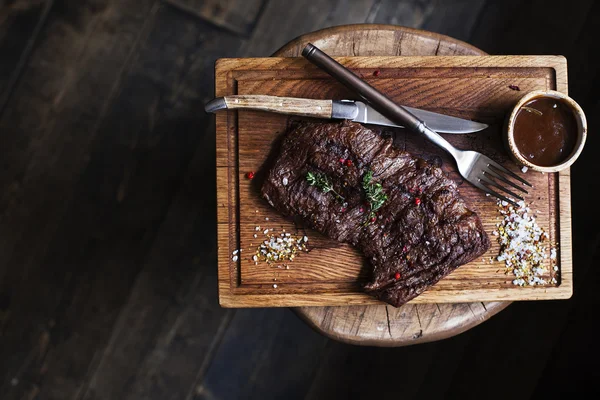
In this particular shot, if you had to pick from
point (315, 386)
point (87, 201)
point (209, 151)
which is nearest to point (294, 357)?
point (315, 386)

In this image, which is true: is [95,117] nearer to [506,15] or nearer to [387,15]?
[387,15]

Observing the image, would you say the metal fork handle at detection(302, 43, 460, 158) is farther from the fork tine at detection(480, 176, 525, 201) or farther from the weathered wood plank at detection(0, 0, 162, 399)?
the weathered wood plank at detection(0, 0, 162, 399)

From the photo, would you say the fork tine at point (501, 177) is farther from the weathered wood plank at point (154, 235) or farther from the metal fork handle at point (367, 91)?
the weathered wood plank at point (154, 235)

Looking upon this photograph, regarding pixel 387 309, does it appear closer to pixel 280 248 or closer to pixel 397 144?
pixel 280 248

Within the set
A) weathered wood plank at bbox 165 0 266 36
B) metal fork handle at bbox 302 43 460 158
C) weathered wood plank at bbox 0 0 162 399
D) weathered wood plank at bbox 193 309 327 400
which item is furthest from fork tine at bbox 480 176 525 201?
weathered wood plank at bbox 0 0 162 399

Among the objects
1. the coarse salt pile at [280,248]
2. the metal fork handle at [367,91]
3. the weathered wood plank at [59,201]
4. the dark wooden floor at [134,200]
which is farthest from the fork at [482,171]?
the weathered wood plank at [59,201]

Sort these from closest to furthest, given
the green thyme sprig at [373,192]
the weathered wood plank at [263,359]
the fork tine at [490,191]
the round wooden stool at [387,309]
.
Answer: the green thyme sprig at [373,192], the fork tine at [490,191], the round wooden stool at [387,309], the weathered wood plank at [263,359]

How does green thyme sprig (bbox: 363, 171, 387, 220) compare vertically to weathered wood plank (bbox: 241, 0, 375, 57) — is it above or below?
below
